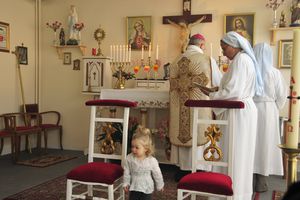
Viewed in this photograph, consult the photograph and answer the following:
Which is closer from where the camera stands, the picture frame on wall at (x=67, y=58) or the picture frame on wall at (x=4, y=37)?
the picture frame on wall at (x=4, y=37)

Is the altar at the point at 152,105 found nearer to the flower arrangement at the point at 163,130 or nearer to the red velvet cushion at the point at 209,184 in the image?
the flower arrangement at the point at 163,130

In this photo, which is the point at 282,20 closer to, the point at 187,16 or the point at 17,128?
the point at 187,16

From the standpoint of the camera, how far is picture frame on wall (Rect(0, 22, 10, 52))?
19.4 feet

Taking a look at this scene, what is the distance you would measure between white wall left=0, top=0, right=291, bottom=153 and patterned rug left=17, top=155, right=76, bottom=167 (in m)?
0.77

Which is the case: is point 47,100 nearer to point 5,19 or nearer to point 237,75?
point 5,19

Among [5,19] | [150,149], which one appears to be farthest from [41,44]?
[150,149]

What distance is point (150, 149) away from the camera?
278 centimetres

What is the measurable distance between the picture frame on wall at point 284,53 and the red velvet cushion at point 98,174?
11.8ft

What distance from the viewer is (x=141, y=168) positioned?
2.72 metres

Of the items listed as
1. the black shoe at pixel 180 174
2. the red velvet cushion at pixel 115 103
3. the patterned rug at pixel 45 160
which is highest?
the red velvet cushion at pixel 115 103

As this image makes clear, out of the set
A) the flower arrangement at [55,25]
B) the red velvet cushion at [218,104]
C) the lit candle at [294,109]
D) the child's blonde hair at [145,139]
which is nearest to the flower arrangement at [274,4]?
the red velvet cushion at [218,104]

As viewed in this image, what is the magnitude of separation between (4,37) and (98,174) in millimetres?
4180

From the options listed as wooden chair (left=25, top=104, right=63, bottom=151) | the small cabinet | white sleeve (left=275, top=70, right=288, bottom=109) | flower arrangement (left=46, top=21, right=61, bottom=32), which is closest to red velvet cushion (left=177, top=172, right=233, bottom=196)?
white sleeve (left=275, top=70, right=288, bottom=109)

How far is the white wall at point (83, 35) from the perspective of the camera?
5.68 metres
